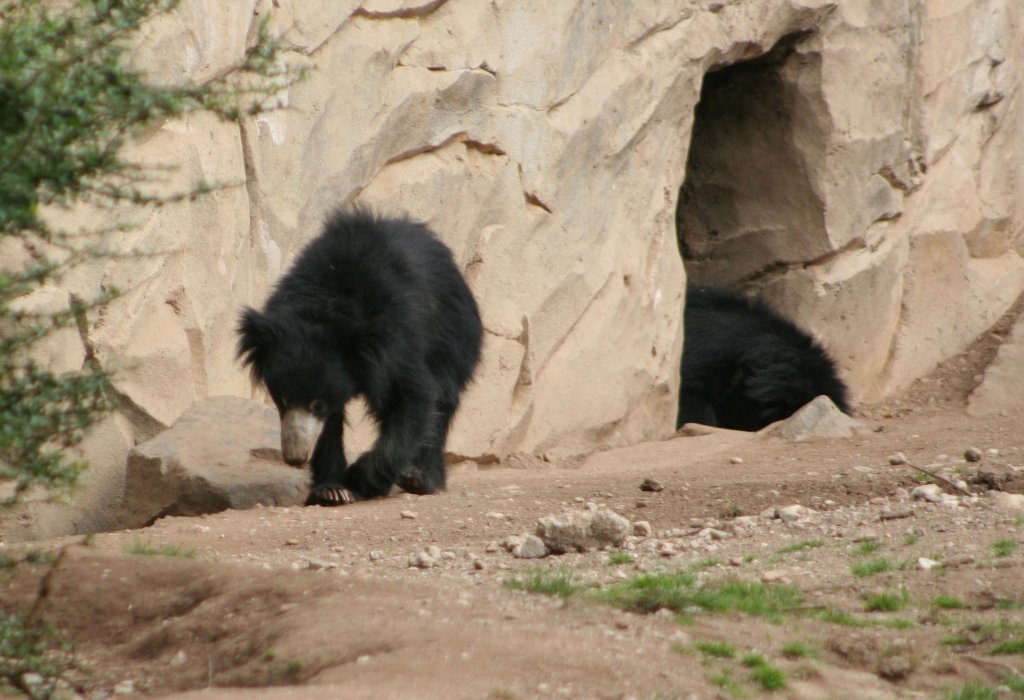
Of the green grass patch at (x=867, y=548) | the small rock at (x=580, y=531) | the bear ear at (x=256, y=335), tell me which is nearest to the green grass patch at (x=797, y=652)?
the green grass patch at (x=867, y=548)

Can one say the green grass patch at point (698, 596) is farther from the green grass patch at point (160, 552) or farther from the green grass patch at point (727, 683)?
the green grass patch at point (160, 552)

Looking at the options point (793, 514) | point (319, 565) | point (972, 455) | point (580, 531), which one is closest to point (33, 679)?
point (319, 565)

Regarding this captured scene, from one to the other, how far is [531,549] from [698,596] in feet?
3.44

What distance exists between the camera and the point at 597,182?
864 cm

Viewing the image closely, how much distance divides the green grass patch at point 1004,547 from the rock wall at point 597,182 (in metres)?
2.87

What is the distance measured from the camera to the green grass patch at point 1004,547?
4617 millimetres

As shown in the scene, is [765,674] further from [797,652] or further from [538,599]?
[538,599]

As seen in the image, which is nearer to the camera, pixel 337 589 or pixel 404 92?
pixel 337 589

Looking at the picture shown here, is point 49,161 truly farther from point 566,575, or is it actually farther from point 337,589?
point 566,575

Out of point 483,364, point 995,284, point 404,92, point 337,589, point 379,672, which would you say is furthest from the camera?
point 995,284

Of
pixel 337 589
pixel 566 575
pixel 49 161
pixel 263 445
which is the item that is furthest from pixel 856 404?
pixel 49 161

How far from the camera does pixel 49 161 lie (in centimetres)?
Answer: 279

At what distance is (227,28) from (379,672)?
423 cm

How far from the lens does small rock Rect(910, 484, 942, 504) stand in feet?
18.4
